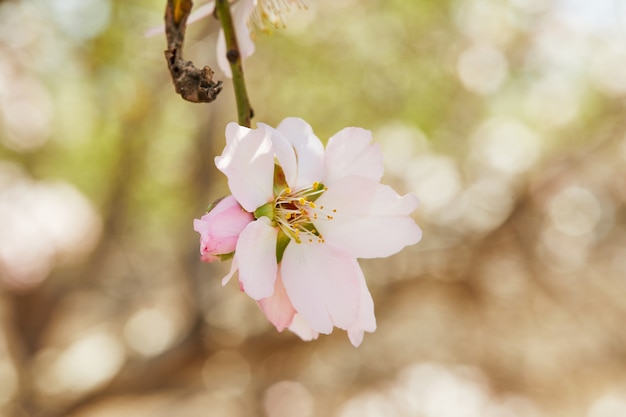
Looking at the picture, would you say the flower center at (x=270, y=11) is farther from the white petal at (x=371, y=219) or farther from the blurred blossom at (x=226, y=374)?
the blurred blossom at (x=226, y=374)

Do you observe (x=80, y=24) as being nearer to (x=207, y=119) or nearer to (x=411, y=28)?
(x=207, y=119)

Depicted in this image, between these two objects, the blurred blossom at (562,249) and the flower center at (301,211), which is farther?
the blurred blossom at (562,249)

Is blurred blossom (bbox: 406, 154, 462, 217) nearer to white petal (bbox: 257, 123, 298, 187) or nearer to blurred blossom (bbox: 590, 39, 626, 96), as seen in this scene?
blurred blossom (bbox: 590, 39, 626, 96)

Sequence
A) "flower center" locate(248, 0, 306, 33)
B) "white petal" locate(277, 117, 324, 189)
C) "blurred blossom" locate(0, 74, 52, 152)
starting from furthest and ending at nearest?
"blurred blossom" locate(0, 74, 52, 152)
"flower center" locate(248, 0, 306, 33)
"white petal" locate(277, 117, 324, 189)

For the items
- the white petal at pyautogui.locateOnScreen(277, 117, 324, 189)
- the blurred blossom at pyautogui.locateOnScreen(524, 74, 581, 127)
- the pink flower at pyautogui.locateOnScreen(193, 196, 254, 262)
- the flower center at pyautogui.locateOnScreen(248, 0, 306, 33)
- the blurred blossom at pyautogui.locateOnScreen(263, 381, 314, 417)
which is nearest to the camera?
the pink flower at pyautogui.locateOnScreen(193, 196, 254, 262)

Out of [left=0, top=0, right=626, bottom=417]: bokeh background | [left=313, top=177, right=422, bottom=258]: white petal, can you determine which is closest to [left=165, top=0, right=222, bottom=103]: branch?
[left=313, top=177, right=422, bottom=258]: white petal

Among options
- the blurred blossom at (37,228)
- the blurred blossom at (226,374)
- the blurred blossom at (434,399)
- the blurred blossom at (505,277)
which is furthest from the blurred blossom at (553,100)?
the blurred blossom at (37,228)

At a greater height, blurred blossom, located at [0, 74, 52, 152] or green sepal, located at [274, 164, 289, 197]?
green sepal, located at [274, 164, 289, 197]

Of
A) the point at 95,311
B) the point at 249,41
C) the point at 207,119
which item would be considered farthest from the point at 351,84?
the point at 249,41
